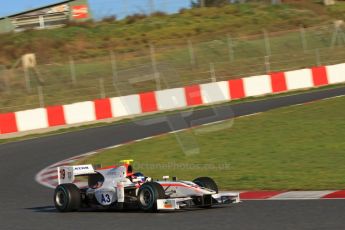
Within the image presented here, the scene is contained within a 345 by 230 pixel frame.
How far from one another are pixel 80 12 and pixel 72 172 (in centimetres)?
3441

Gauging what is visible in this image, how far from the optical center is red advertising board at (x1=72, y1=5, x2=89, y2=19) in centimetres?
4306

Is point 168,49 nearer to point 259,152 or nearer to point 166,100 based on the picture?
point 166,100

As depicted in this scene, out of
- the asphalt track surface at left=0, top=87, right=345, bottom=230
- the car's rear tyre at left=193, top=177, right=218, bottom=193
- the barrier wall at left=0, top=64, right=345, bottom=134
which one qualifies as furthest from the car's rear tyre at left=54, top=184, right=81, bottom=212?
the barrier wall at left=0, top=64, right=345, bottom=134

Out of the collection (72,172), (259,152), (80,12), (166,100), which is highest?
(80,12)

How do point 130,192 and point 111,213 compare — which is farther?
point 111,213

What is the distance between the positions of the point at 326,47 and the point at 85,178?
2264cm

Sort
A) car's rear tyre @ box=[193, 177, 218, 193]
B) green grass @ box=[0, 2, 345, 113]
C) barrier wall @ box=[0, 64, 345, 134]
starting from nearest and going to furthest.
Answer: car's rear tyre @ box=[193, 177, 218, 193] → barrier wall @ box=[0, 64, 345, 134] → green grass @ box=[0, 2, 345, 113]

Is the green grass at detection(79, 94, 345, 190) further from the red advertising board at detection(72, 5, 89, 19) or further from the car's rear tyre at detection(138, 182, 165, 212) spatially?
the red advertising board at detection(72, 5, 89, 19)

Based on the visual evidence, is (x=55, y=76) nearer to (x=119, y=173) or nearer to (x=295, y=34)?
(x=295, y=34)

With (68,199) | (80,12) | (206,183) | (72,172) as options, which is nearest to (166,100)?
(72,172)

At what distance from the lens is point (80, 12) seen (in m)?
43.2

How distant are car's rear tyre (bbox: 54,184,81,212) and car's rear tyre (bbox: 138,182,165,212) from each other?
982mm

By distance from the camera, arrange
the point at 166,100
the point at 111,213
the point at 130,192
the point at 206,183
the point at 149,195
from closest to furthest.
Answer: the point at 149,195
the point at 206,183
the point at 130,192
the point at 111,213
the point at 166,100

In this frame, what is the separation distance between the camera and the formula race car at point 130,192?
8.56m
